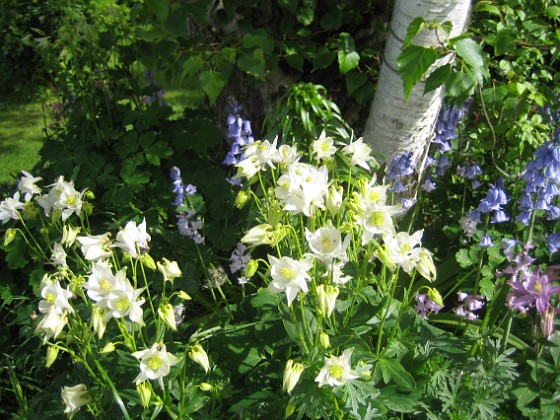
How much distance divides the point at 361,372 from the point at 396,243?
32 centimetres

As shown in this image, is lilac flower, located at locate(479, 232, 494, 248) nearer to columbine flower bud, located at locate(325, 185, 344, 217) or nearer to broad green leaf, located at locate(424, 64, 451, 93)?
broad green leaf, located at locate(424, 64, 451, 93)

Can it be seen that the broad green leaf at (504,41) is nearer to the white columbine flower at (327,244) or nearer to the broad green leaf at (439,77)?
the broad green leaf at (439,77)

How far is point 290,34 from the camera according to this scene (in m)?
2.75

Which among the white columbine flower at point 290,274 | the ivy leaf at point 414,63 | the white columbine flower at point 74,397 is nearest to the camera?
the white columbine flower at point 290,274

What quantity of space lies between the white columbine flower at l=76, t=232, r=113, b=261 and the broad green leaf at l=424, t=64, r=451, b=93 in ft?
3.80

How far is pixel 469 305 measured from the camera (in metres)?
2.19

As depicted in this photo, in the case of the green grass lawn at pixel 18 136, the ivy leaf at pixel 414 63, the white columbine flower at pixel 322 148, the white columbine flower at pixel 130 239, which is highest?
the ivy leaf at pixel 414 63

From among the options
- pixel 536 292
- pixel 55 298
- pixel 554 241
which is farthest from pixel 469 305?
pixel 55 298

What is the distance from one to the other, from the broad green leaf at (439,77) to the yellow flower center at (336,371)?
1050 millimetres

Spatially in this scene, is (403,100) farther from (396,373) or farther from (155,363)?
(155,363)

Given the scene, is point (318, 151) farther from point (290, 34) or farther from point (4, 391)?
point (4, 391)

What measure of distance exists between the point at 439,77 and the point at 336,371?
109 centimetres

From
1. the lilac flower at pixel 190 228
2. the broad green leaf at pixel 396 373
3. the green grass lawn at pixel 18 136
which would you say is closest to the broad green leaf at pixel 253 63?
the lilac flower at pixel 190 228

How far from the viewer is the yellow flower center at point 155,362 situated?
4.58 feet
